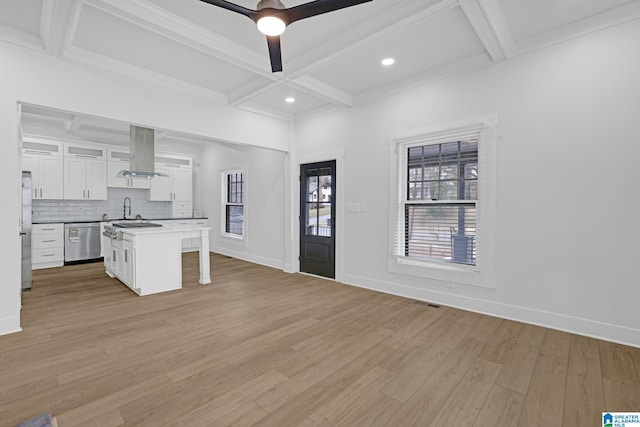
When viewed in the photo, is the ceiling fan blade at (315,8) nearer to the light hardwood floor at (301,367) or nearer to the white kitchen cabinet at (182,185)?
the light hardwood floor at (301,367)

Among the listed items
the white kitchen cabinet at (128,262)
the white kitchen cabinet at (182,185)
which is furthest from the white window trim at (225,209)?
the white kitchen cabinet at (128,262)

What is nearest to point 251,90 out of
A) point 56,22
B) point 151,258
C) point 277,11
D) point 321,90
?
point 321,90

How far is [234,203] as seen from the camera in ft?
24.7

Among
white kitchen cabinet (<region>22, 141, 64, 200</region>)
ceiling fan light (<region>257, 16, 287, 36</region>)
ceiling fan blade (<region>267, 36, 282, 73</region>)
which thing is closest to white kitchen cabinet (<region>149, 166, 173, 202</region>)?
white kitchen cabinet (<region>22, 141, 64, 200</region>)

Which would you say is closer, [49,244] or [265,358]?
[265,358]

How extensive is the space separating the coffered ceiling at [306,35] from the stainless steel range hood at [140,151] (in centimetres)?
163

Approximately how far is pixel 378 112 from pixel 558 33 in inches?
84.3

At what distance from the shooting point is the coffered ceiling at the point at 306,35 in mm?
2594

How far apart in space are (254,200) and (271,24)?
4.91 meters

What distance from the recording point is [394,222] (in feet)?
14.1

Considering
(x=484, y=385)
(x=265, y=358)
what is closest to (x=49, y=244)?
(x=265, y=358)

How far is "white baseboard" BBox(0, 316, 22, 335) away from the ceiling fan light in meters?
3.67

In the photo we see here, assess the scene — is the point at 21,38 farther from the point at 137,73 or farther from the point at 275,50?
the point at 275,50

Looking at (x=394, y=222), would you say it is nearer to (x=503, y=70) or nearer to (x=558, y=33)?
(x=503, y=70)
